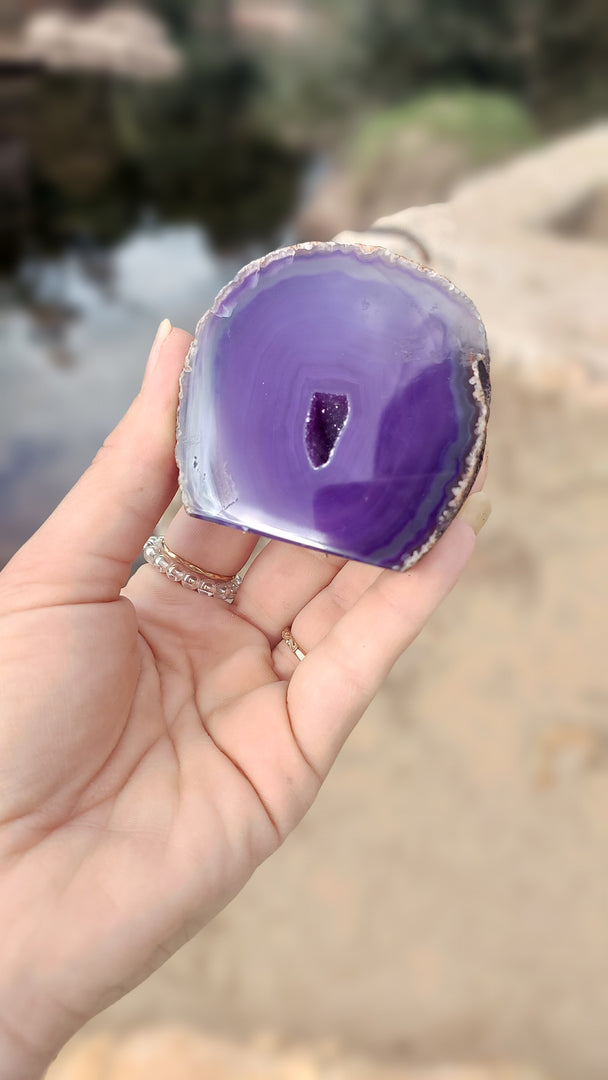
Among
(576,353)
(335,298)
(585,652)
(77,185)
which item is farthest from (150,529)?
(77,185)

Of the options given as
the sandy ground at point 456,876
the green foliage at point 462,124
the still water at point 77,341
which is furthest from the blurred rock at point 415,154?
the sandy ground at point 456,876

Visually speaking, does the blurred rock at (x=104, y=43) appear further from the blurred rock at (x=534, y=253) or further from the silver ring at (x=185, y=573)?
the silver ring at (x=185, y=573)

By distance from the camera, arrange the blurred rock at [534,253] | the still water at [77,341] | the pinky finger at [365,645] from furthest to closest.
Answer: the still water at [77,341], the blurred rock at [534,253], the pinky finger at [365,645]

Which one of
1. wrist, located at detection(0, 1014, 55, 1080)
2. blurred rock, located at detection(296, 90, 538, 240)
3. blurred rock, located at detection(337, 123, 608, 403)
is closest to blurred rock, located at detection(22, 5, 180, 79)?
blurred rock, located at detection(296, 90, 538, 240)

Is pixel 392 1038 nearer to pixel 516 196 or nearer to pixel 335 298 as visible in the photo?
pixel 335 298

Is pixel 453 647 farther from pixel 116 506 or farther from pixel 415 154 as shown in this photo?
pixel 415 154
